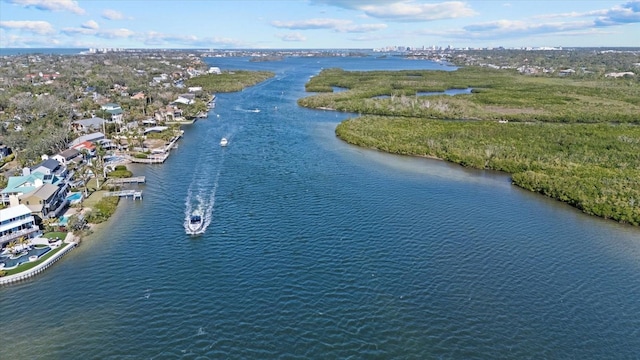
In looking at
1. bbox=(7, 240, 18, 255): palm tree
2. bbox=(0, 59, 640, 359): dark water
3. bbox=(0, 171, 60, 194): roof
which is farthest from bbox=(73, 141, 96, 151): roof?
bbox=(7, 240, 18, 255): palm tree

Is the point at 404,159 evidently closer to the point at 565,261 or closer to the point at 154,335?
the point at 565,261

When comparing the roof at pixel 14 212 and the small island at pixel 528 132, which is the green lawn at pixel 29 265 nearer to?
the roof at pixel 14 212

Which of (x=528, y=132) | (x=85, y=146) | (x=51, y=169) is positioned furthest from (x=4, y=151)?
(x=528, y=132)

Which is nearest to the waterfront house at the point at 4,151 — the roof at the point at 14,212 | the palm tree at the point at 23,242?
the roof at the point at 14,212

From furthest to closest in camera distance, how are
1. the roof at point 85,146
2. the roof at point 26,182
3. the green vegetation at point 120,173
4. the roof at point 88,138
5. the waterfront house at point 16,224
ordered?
the roof at point 88,138 → the roof at point 85,146 → the green vegetation at point 120,173 → the roof at point 26,182 → the waterfront house at point 16,224

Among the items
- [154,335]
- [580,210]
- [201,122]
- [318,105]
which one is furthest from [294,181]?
[318,105]

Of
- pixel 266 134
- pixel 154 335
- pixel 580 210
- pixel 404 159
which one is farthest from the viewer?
pixel 266 134
